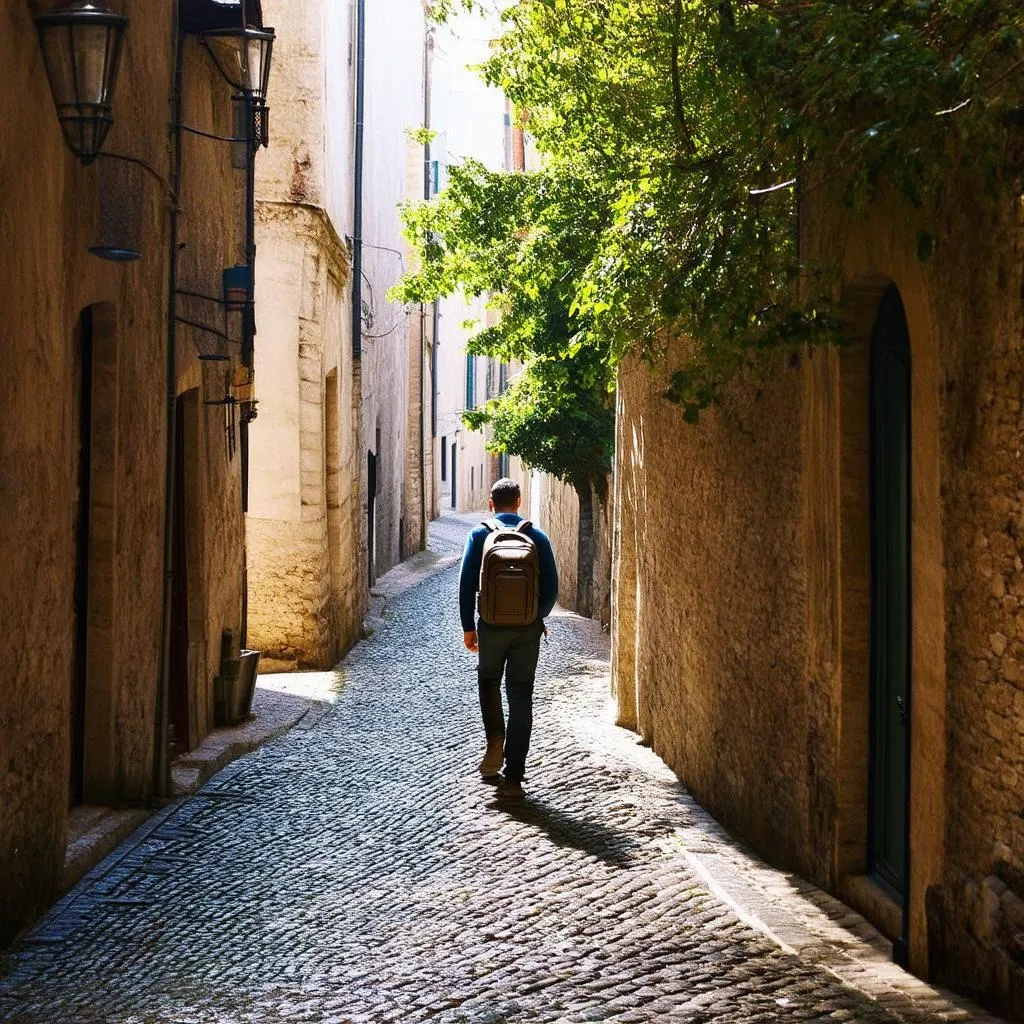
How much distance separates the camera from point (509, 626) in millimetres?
8617

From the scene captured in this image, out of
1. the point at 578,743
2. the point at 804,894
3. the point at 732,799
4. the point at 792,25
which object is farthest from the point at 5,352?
the point at 578,743

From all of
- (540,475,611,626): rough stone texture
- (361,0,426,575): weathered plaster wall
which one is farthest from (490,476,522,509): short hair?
(361,0,426,575): weathered plaster wall

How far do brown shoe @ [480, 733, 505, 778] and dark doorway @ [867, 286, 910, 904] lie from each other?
2.87 m

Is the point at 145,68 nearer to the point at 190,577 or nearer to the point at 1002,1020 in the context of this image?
the point at 190,577

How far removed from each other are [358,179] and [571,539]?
6.81 metres

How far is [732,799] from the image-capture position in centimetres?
838

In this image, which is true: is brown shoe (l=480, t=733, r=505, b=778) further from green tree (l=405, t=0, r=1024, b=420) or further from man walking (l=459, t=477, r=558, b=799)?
green tree (l=405, t=0, r=1024, b=420)

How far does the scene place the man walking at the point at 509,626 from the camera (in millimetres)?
8570

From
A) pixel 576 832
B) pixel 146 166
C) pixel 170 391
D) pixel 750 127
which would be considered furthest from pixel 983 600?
pixel 170 391

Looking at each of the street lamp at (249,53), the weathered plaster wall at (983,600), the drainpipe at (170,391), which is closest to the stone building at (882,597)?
the weathered plaster wall at (983,600)

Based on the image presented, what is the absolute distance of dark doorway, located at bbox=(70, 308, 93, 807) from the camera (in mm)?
7719

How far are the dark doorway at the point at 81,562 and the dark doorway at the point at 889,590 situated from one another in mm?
3690

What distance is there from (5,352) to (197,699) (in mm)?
5028

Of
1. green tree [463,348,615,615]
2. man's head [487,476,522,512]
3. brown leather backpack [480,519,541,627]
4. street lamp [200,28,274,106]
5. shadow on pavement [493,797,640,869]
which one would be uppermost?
street lamp [200,28,274,106]
